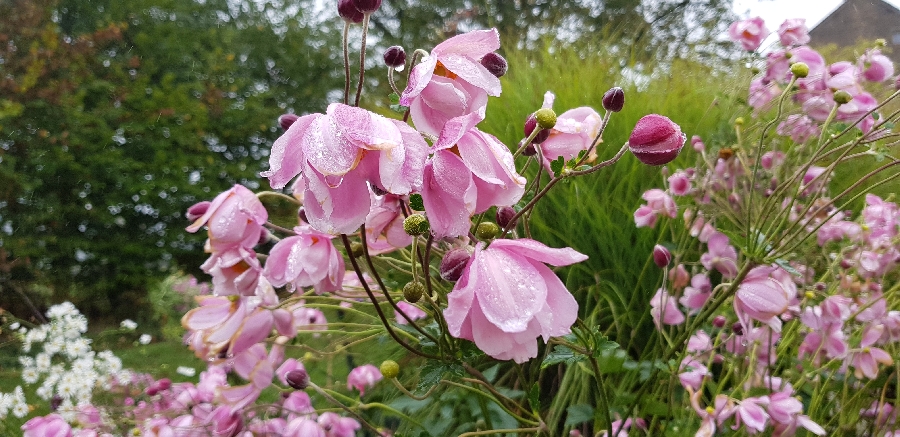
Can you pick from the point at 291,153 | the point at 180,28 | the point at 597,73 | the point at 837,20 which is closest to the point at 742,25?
the point at 597,73

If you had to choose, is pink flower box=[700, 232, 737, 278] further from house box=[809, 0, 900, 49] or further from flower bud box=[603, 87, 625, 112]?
house box=[809, 0, 900, 49]

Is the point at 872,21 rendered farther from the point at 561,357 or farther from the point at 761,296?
the point at 561,357

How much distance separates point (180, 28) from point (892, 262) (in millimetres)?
6495

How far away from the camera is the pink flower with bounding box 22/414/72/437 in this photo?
93 centimetres

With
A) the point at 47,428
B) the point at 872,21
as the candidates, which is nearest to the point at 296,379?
the point at 47,428

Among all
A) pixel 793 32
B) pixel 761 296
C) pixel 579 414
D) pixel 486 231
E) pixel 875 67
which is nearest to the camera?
pixel 486 231

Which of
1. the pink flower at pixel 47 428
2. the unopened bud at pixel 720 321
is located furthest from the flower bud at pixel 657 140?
the pink flower at pixel 47 428

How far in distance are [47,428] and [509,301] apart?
0.94 m

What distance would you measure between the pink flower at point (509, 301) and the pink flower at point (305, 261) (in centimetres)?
17

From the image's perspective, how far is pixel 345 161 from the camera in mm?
348

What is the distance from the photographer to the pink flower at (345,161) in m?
0.34

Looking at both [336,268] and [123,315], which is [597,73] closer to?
[336,268]

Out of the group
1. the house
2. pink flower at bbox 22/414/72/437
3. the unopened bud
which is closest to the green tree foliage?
pink flower at bbox 22/414/72/437

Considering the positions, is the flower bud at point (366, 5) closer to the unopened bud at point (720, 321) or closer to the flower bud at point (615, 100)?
the flower bud at point (615, 100)
